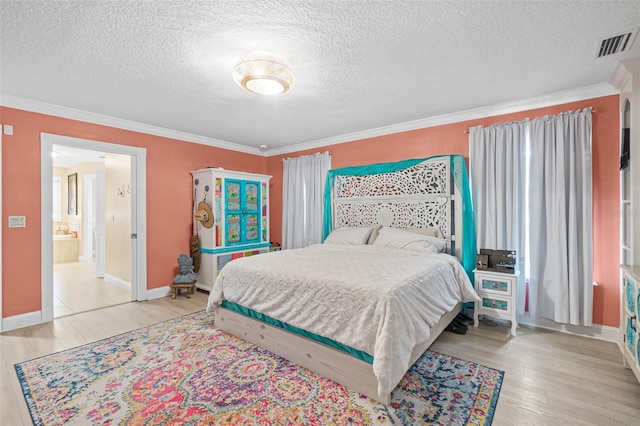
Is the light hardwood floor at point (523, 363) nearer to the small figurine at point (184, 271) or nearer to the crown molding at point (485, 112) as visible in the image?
the small figurine at point (184, 271)

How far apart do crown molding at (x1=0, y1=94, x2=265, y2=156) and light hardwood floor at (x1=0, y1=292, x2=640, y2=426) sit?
7.85ft

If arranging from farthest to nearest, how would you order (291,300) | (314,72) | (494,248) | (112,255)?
1. (112,255)
2. (494,248)
3. (314,72)
4. (291,300)

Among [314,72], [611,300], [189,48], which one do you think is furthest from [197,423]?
[611,300]

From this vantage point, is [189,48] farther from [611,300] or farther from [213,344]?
[611,300]

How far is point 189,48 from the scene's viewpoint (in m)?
2.14

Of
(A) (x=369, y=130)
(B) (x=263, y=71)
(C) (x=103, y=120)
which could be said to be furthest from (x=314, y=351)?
(C) (x=103, y=120)

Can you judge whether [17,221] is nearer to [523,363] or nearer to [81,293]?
[81,293]

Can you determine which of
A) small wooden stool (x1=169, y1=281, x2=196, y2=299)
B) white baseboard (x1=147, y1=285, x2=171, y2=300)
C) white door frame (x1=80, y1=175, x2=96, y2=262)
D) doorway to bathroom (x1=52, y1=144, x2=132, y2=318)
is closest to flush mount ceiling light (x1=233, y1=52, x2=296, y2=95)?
doorway to bathroom (x1=52, y1=144, x2=132, y2=318)

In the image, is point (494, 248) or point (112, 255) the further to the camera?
point (112, 255)

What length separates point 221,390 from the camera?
206 centimetres

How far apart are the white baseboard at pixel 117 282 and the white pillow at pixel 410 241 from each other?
3950 mm

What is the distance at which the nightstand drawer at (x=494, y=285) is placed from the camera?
9.68 feet

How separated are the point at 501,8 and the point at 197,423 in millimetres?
3100

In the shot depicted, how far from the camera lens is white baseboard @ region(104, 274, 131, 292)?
462 cm
